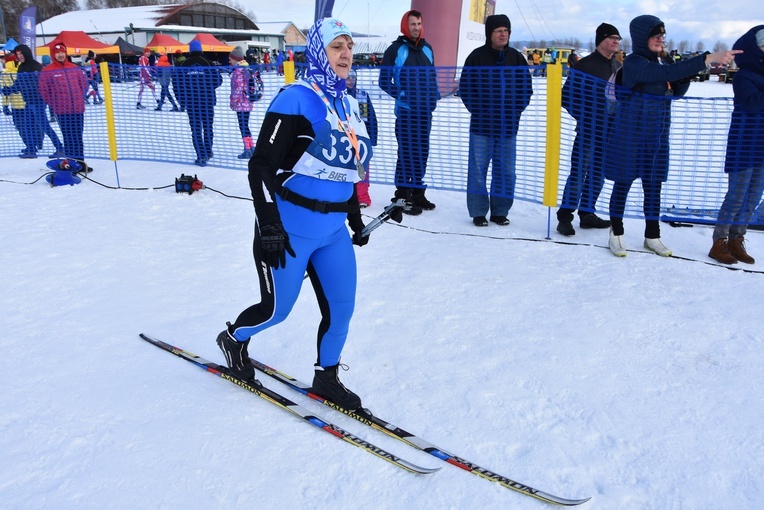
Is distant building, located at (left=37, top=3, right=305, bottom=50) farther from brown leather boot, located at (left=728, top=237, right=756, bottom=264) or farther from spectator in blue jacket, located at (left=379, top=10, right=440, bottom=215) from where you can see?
brown leather boot, located at (left=728, top=237, right=756, bottom=264)

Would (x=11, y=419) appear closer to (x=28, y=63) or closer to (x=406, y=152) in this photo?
(x=406, y=152)

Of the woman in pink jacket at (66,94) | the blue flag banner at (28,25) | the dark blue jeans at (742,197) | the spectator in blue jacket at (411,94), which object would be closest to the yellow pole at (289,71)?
the spectator in blue jacket at (411,94)

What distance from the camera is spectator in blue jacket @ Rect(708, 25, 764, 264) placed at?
4.64m

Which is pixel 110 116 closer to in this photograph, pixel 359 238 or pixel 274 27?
pixel 359 238

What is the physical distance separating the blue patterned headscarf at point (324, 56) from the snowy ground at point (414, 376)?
164 centimetres

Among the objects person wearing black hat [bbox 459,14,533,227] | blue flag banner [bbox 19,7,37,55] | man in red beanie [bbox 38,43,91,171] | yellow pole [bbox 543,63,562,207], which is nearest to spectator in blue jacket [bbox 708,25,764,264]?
yellow pole [bbox 543,63,562,207]

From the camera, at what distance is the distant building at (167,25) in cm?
6059

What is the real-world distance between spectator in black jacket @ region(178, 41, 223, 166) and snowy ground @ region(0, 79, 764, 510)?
3131 millimetres

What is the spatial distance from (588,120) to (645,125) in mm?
586

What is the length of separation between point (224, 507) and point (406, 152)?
15.8 ft

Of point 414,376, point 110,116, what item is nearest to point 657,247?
point 414,376

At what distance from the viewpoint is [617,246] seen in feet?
17.9

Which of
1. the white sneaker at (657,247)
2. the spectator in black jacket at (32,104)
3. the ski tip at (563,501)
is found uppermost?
the spectator in black jacket at (32,104)

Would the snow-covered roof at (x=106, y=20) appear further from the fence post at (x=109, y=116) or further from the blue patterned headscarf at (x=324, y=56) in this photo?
the blue patterned headscarf at (x=324, y=56)
